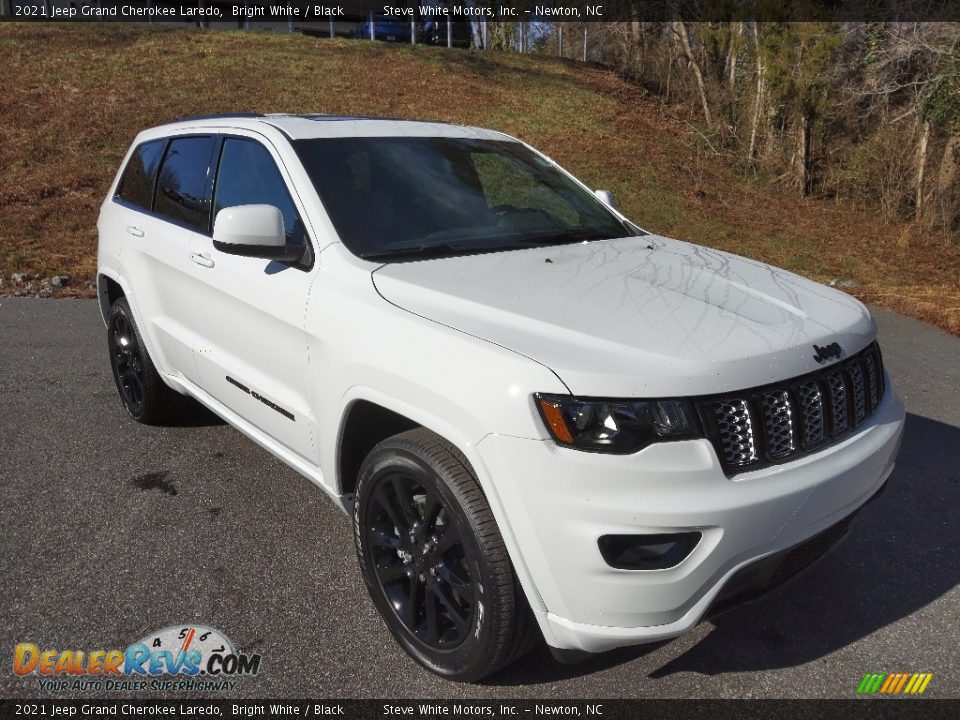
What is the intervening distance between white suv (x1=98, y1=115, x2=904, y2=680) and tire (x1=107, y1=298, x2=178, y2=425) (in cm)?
91

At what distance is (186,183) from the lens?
438 centimetres

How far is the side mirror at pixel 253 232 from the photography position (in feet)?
10.3

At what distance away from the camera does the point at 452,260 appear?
325 centimetres

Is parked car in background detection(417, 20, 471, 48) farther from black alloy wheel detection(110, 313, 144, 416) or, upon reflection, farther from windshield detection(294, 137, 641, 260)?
windshield detection(294, 137, 641, 260)

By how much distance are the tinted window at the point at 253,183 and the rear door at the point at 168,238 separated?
162 mm

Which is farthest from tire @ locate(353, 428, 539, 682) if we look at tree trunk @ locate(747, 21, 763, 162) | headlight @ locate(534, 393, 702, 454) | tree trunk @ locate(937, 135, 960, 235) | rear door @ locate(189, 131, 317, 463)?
tree trunk @ locate(747, 21, 763, 162)

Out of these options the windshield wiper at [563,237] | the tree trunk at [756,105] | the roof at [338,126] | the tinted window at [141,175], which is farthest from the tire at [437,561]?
the tree trunk at [756,105]

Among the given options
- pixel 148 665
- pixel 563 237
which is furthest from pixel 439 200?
pixel 148 665

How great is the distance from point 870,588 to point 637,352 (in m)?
1.75

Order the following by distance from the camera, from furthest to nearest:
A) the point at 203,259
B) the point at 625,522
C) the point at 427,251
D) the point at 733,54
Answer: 1. the point at 733,54
2. the point at 203,259
3. the point at 427,251
4. the point at 625,522

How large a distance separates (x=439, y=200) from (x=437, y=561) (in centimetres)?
166

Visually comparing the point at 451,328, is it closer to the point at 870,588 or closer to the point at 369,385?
the point at 369,385

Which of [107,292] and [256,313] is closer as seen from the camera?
[256,313]

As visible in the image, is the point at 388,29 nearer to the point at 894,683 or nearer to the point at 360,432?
the point at 360,432
